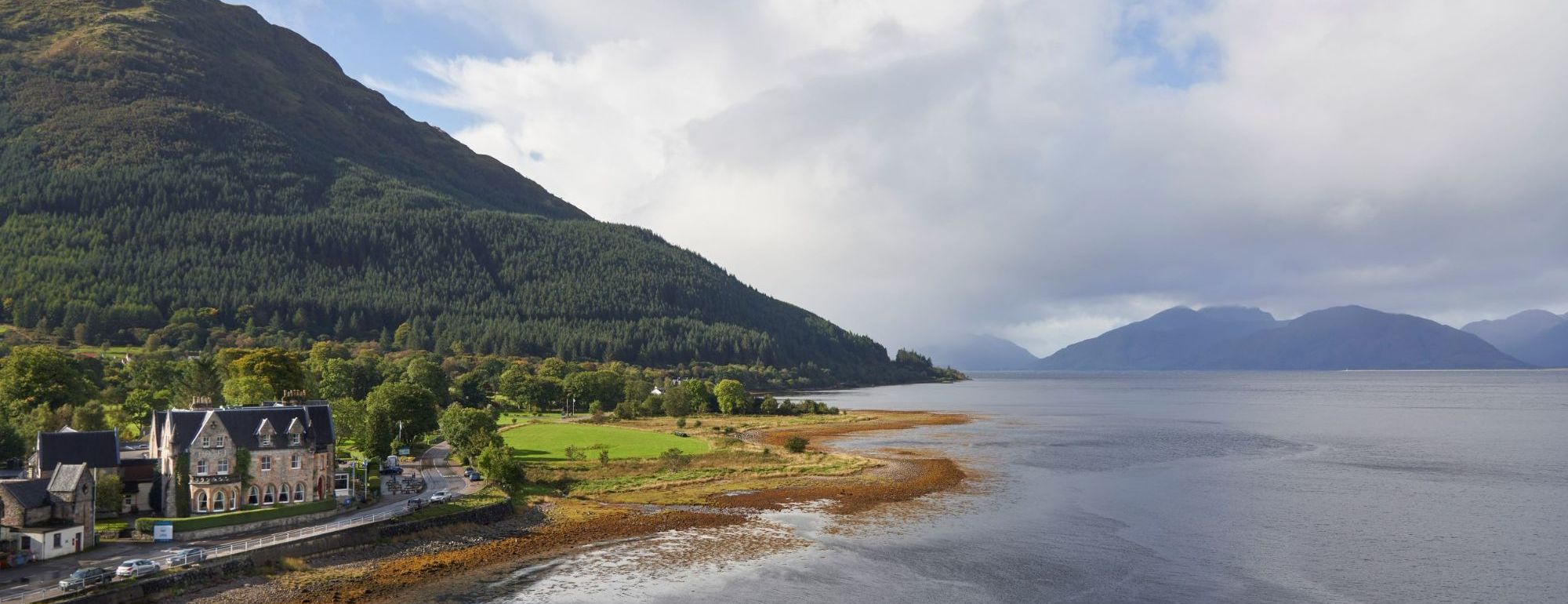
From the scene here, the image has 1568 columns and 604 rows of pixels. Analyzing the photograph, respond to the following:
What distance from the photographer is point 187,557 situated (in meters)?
50.6

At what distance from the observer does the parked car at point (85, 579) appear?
4412 centimetres

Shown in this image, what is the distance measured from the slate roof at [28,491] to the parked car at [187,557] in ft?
28.6

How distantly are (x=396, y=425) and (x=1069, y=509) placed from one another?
248 ft

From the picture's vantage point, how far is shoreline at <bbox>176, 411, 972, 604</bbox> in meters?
50.7

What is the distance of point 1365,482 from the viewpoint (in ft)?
305

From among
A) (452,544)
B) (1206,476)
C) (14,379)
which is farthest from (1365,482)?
(14,379)

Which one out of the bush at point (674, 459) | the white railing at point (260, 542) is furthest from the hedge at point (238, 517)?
the bush at point (674, 459)

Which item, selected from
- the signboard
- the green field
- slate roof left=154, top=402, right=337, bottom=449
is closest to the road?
the signboard

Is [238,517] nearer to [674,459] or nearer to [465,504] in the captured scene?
[465,504]

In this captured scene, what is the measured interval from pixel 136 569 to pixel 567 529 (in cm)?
2776

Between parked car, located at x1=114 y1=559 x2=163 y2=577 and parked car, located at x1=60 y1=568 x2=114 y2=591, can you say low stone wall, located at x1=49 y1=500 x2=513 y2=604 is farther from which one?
parked car, located at x1=60 y1=568 x2=114 y2=591

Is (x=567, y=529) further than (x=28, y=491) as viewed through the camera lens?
Yes

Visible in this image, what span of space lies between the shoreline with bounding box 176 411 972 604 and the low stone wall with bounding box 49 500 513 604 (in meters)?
0.94

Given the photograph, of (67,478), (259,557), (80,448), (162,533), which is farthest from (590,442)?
(67,478)
